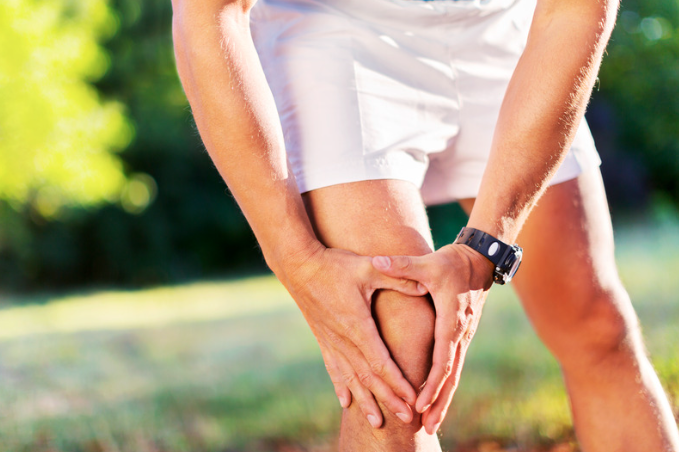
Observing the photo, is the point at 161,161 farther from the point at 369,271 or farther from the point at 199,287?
the point at 369,271

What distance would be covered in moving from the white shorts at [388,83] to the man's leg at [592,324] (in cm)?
11

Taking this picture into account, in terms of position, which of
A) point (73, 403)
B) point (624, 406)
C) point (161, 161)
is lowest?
point (161, 161)

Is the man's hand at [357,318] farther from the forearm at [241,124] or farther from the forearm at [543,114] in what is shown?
the forearm at [543,114]

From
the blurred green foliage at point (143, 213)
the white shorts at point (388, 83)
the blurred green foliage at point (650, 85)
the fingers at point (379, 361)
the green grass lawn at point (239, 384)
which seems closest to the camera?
the fingers at point (379, 361)

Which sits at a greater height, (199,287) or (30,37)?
(30,37)

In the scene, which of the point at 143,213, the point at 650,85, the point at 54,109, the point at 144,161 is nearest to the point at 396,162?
the point at 54,109

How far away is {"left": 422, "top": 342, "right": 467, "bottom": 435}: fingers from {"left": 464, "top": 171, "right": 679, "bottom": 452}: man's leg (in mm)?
517

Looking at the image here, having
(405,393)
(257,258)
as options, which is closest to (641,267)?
(405,393)

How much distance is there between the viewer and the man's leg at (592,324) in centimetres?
158

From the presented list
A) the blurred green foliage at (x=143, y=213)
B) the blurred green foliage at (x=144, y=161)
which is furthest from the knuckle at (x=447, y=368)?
the blurred green foliage at (x=143, y=213)

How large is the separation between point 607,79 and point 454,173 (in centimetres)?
2287

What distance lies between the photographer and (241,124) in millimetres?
1211

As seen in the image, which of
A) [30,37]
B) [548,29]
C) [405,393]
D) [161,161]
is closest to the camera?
[405,393]

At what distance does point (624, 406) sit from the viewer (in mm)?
1587
